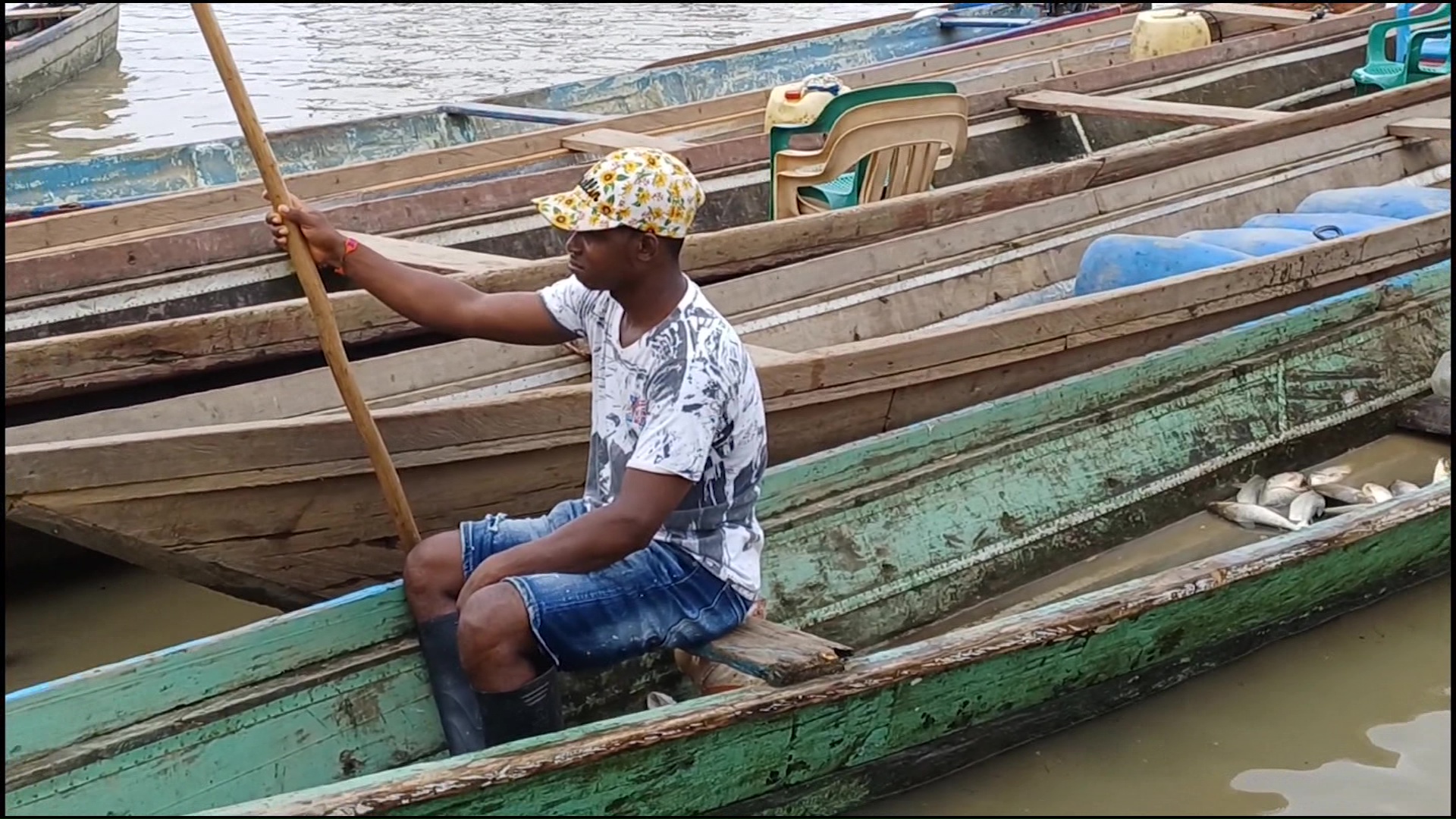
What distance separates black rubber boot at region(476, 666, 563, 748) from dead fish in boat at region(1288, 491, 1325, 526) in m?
2.43

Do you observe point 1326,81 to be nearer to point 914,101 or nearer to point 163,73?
point 914,101

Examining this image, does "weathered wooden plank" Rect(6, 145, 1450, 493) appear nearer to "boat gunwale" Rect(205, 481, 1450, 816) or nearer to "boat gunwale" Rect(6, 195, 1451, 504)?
"boat gunwale" Rect(6, 195, 1451, 504)

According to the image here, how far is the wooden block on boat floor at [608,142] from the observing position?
620cm

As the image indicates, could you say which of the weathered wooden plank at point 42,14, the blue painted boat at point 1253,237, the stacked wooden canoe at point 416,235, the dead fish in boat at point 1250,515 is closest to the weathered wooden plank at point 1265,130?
the stacked wooden canoe at point 416,235

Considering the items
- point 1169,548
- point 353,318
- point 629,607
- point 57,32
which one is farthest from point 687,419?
point 57,32

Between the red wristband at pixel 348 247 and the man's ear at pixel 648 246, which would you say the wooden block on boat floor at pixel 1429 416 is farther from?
the red wristband at pixel 348 247

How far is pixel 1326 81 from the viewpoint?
792 cm

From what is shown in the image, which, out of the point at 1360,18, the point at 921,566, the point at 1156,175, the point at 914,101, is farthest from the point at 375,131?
the point at 1360,18

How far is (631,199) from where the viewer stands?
2.51m

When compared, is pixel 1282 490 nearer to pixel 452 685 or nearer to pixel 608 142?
pixel 452 685

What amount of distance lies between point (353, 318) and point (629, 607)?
1.77 metres

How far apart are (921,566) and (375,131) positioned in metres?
4.85

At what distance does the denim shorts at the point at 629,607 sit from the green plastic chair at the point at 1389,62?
558 cm

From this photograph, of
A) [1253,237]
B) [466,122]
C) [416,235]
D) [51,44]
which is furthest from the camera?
[51,44]
